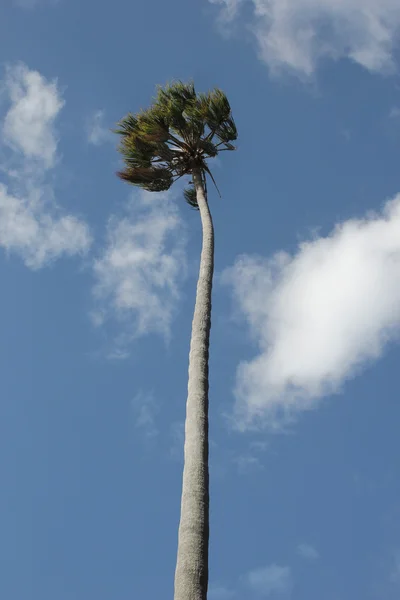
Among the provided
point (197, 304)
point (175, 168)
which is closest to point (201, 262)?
point (197, 304)

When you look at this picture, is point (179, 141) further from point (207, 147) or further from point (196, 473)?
point (196, 473)

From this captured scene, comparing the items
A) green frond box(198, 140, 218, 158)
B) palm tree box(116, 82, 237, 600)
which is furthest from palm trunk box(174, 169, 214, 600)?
green frond box(198, 140, 218, 158)

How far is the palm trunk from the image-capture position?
6418mm

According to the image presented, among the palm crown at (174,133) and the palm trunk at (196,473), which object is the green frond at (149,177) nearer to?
the palm crown at (174,133)

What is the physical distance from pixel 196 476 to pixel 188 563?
1.15 metres

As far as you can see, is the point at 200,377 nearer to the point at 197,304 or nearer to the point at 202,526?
the point at 197,304

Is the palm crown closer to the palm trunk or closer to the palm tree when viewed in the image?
the palm tree

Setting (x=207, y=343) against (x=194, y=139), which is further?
(x=194, y=139)

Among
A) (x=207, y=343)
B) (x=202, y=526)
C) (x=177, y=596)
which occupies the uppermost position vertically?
(x=207, y=343)

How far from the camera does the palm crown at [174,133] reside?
14805 millimetres

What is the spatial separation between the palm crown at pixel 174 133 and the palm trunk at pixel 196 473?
499 centimetres

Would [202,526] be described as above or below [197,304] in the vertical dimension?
below

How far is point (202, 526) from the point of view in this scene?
22.7 ft

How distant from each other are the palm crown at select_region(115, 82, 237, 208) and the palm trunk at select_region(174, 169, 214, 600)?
4987mm
